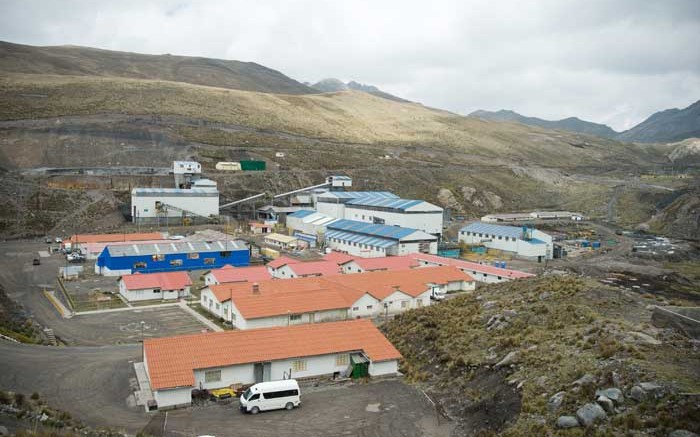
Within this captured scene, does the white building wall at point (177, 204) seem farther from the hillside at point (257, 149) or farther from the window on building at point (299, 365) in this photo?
the window on building at point (299, 365)

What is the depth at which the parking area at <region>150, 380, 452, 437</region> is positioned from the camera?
557 inches

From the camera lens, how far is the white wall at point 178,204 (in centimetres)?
5672

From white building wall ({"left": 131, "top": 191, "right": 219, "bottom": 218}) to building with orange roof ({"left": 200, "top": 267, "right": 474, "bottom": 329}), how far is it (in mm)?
28778

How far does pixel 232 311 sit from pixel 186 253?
16.0m

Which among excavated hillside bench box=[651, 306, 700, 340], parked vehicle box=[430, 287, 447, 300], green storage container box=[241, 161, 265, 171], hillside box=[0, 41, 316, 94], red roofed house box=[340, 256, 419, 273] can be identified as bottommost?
parked vehicle box=[430, 287, 447, 300]

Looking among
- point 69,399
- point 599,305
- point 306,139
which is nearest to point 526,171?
point 306,139

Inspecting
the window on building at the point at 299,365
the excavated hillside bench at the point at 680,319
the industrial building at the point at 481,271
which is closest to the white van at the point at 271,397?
the window on building at the point at 299,365

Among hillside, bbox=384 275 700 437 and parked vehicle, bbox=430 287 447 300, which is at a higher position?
hillside, bbox=384 275 700 437

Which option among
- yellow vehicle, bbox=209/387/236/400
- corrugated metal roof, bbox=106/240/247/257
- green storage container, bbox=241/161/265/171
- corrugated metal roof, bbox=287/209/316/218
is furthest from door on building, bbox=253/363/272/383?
green storage container, bbox=241/161/265/171

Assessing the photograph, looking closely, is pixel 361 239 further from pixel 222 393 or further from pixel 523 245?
pixel 222 393

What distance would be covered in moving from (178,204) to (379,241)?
23515 mm

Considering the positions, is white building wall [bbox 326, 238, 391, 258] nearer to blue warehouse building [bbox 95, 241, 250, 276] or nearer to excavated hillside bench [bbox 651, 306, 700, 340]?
blue warehouse building [bbox 95, 241, 250, 276]

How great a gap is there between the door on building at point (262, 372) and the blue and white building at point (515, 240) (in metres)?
36.2

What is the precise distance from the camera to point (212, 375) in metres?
17.1
